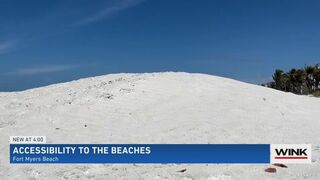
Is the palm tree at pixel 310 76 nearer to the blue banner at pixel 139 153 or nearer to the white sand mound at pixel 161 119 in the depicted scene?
the white sand mound at pixel 161 119

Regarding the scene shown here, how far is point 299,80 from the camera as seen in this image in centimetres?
7619

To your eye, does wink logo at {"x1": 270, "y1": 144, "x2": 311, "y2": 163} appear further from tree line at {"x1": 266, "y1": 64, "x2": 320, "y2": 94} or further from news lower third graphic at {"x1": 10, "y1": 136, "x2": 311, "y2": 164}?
tree line at {"x1": 266, "y1": 64, "x2": 320, "y2": 94}

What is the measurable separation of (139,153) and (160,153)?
536 millimetres

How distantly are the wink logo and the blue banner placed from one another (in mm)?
180

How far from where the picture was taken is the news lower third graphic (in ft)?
35.9

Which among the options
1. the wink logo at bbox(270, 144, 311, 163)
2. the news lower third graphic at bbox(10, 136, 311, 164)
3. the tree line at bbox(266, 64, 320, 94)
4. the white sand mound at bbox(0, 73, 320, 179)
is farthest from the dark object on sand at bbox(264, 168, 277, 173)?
the tree line at bbox(266, 64, 320, 94)

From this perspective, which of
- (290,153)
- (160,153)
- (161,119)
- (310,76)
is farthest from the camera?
(310,76)

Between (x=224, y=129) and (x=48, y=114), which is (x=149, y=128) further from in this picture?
(x=48, y=114)

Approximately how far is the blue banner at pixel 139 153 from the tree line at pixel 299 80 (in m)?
57.4

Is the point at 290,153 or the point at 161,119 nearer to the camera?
the point at 290,153

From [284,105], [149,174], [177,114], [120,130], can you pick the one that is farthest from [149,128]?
[284,105]

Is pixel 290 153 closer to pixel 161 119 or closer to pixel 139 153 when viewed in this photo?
pixel 139 153

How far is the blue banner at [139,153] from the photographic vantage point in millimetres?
11030

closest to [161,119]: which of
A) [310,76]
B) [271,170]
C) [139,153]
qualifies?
[139,153]
